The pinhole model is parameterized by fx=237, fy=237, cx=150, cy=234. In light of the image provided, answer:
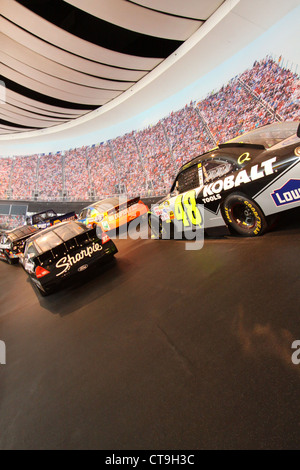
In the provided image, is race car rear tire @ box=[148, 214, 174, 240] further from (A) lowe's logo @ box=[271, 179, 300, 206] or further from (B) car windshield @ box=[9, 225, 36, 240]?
(B) car windshield @ box=[9, 225, 36, 240]

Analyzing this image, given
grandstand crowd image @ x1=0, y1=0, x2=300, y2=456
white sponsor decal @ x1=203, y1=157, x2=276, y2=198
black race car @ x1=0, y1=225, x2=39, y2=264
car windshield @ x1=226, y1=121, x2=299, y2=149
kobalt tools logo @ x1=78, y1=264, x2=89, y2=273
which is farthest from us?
black race car @ x1=0, y1=225, x2=39, y2=264

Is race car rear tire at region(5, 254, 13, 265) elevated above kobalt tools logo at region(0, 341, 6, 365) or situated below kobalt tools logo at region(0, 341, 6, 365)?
below

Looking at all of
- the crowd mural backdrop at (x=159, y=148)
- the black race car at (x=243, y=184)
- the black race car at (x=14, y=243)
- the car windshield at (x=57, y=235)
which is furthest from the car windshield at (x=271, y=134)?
the black race car at (x=14, y=243)

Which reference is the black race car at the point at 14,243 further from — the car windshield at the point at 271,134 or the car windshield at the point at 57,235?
the car windshield at the point at 271,134

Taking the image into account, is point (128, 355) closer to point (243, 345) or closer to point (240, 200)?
point (243, 345)

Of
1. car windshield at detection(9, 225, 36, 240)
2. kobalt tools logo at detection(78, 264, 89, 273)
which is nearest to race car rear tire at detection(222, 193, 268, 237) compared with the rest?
kobalt tools logo at detection(78, 264, 89, 273)

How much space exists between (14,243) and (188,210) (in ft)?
23.6

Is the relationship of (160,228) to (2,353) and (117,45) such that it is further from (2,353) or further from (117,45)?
(117,45)

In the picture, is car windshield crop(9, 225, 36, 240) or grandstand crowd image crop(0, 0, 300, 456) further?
car windshield crop(9, 225, 36, 240)

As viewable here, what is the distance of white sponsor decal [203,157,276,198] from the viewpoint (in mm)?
3161

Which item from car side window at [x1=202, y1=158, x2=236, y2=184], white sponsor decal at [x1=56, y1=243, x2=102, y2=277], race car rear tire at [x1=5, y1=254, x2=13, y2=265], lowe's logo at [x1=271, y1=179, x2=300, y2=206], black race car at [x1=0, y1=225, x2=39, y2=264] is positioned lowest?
race car rear tire at [x1=5, y1=254, x2=13, y2=265]

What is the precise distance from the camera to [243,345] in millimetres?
1916

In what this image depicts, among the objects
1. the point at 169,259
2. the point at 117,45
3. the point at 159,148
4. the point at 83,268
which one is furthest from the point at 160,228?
the point at 159,148
